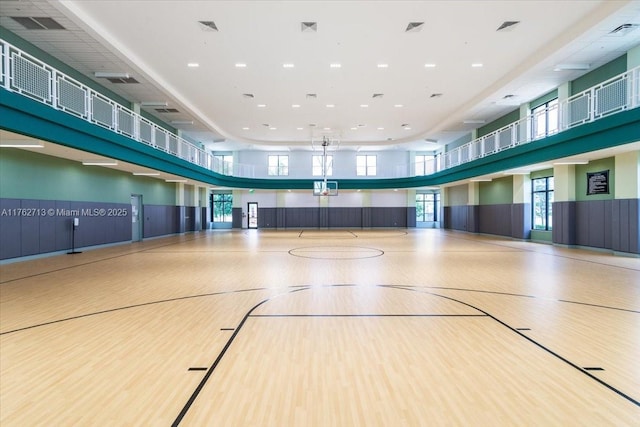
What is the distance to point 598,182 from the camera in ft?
49.9

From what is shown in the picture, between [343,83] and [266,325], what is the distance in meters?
13.4

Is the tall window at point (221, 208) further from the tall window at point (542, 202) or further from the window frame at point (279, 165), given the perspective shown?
the tall window at point (542, 202)

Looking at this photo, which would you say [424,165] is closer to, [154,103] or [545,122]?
[545,122]

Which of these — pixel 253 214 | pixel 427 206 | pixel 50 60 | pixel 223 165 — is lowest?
pixel 253 214

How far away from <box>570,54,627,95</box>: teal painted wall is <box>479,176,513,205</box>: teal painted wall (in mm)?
7275

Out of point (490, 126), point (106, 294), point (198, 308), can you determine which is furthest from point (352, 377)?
point (490, 126)

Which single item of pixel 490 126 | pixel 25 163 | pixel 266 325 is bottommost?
pixel 266 325

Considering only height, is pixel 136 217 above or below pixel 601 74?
below

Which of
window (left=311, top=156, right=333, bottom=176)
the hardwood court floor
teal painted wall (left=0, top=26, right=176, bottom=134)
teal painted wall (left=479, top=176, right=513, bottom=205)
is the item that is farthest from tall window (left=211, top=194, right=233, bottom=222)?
the hardwood court floor

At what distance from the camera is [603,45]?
1289 cm

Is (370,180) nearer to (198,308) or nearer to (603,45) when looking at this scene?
(603,45)

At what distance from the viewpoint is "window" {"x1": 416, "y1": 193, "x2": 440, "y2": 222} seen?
1501 inches

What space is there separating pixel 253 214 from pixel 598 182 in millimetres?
27707

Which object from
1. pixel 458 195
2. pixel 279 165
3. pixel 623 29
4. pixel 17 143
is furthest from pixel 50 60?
pixel 458 195
